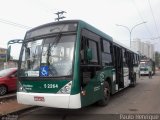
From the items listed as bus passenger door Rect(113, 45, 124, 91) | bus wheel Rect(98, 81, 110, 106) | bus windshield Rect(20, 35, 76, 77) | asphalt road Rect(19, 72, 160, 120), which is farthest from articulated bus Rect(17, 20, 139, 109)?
bus passenger door Rect(113, 45, 124, 91)

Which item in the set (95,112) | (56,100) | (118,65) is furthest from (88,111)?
(118,65)

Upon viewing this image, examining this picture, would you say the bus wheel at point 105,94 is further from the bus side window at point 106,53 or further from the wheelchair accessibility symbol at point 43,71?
the wheelchair accessibility symbol at point 43,71

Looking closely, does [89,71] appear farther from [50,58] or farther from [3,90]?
[3,90]

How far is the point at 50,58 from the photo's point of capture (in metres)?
7.33

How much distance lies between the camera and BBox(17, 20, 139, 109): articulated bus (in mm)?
6969

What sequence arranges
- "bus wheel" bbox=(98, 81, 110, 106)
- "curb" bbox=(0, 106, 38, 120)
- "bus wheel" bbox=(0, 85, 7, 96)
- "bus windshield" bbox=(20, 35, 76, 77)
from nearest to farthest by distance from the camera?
"bus windshield" bbox=(20, 35, 76, 77)
"curb" bbox=(0, 106, 38, 120)
"bus wheel" bbox=(98, 81, 110, 106)
"bus wheel" bbox=(0, 85, 7, 96)

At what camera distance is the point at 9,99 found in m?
11.2

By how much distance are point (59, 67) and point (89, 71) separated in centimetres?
117

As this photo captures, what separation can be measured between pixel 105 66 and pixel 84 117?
260 cm

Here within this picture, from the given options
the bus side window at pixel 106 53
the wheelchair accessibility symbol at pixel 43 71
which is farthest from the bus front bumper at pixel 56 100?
the bus side window at pixel 106 53

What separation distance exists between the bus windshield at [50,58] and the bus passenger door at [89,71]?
443 millimetres

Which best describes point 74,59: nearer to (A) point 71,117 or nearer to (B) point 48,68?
(B) point 48,68

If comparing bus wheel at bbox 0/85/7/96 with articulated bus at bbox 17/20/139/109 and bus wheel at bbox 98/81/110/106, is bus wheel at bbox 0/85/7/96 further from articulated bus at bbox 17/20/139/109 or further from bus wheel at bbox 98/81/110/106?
bus wheel at bbox 98/81/110/106

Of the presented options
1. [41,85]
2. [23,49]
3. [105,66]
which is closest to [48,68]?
[41,85]
